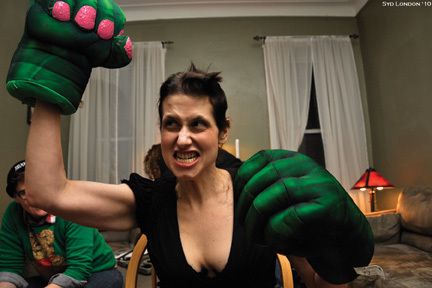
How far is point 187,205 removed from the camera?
996mm

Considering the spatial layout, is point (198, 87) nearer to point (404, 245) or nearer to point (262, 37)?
point (404, 245)

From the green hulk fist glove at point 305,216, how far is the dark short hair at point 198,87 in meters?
0.40

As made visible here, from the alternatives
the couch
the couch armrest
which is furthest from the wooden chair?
the couch armrest

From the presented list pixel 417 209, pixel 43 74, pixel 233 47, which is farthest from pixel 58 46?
pixel 233 47

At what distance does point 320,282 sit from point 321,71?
4039 millimetres

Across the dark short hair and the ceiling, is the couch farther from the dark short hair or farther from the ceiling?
the ceiling

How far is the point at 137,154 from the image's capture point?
412 centimetres

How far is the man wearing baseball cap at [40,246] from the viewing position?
1413 mm

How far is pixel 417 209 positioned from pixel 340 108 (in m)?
1.90

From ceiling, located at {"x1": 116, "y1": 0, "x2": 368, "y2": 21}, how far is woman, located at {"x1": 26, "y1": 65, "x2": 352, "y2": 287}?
383 cm

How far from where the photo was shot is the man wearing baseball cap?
141 centimetres

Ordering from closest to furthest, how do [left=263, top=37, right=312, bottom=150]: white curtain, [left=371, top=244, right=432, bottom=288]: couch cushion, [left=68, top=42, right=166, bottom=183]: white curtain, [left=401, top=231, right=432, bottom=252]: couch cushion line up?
[left=371, top=244, right=432, bottom=288]: couch cushion, [left=401, top=231, right=432, bottom=252]: couch cushion, [left=68, top=42, right=166, bottom=183]: white curtain, [left=263, top=37, right=312, bottom=150]: white curtain

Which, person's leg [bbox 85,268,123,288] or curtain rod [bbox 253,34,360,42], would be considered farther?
curtain rod [bbox 253,34,360,42]

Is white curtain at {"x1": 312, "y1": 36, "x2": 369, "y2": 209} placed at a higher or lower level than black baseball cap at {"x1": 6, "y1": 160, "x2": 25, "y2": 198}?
higher
